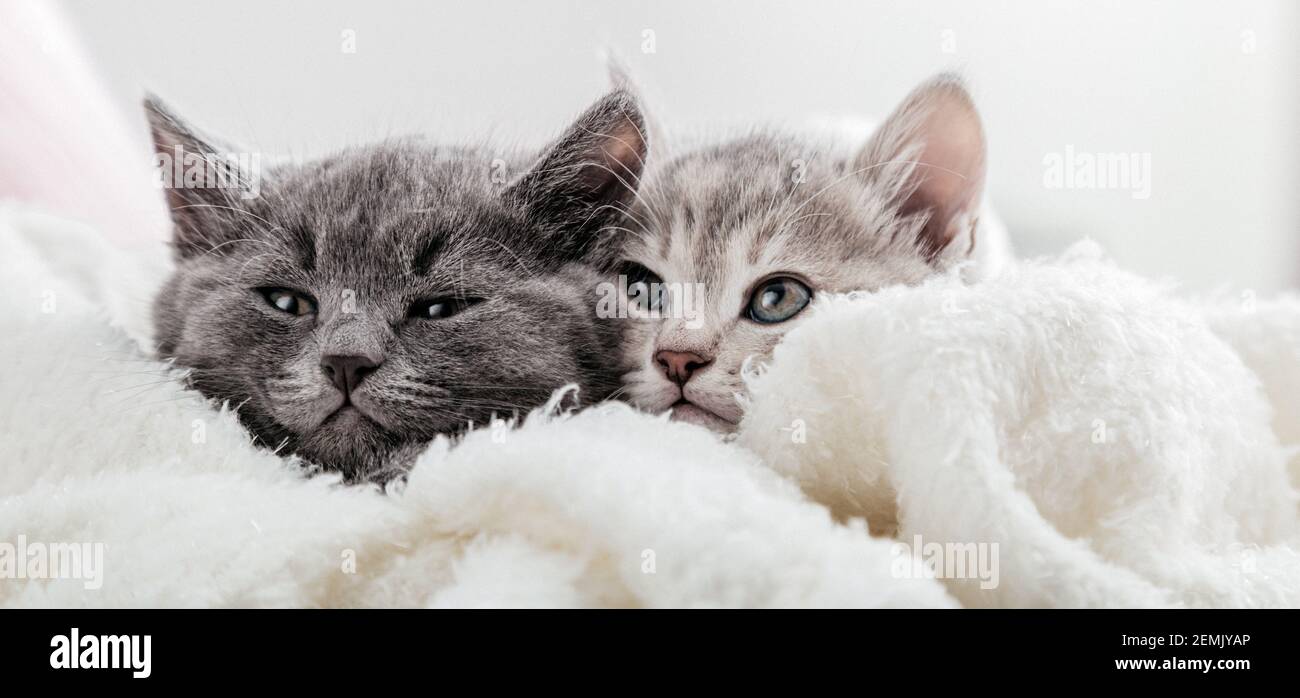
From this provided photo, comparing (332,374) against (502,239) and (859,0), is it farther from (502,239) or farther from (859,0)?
(859,0)

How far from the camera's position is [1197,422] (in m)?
0.61

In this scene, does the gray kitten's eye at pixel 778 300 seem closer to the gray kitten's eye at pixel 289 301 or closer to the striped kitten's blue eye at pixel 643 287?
the striped kitten's blue eye at pixel 643 287

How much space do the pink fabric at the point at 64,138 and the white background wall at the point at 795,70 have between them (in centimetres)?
6

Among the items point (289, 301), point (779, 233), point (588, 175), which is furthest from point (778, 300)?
point (289, 301)

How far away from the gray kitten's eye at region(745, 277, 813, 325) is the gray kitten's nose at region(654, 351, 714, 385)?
10cm

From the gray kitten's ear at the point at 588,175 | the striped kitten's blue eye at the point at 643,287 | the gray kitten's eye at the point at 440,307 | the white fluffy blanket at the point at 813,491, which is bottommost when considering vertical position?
the white fluffy blanket at the point at 813,491

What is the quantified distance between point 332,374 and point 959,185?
25.7 inches

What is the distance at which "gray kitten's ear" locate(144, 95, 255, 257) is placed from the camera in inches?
34.3

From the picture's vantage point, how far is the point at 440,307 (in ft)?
2.60

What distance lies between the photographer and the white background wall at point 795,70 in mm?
1123

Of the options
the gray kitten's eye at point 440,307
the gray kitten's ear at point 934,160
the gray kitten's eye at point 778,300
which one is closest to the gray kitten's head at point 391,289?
the gray kitten's eye at point 440,307

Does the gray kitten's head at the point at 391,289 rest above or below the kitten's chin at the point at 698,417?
above

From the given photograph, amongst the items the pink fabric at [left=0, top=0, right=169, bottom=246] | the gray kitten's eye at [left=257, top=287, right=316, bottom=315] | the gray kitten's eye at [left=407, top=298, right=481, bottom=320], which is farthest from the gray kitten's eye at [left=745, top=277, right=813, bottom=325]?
the pink fabric at [left=0, top=0, right=169, bottom=246]
